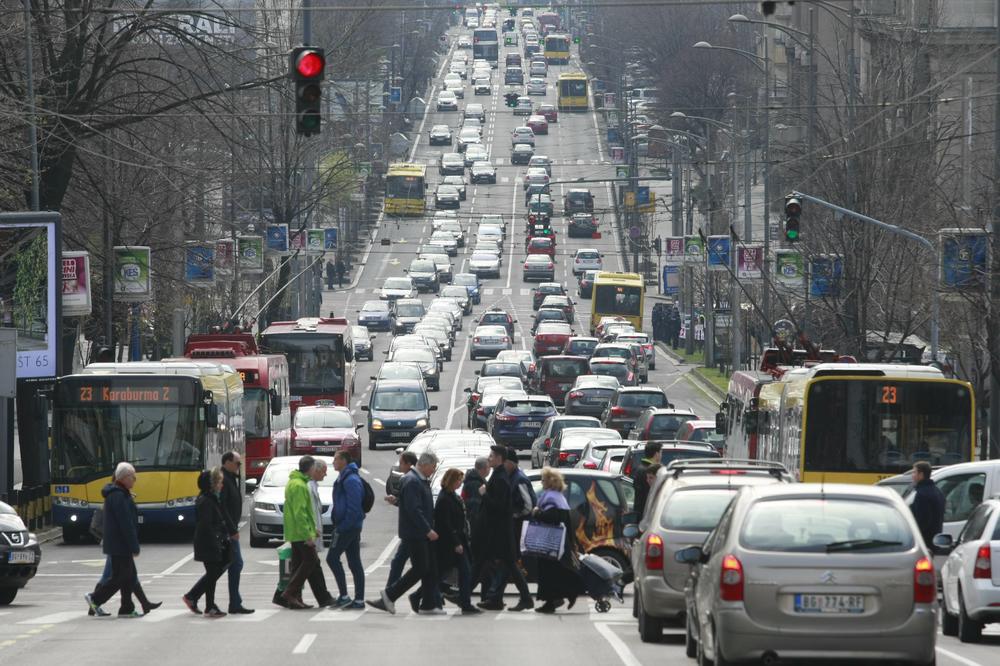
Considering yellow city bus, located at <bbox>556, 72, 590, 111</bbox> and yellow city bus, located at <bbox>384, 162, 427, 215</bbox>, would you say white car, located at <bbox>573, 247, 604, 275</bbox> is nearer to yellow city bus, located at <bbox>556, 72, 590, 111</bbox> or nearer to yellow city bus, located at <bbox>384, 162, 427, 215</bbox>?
yellow city bus, located at <bbox>384, 162, 427, 215</bbox>

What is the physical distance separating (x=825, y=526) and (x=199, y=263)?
38687 millimetres

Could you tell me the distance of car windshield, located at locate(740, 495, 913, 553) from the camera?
42.0 feet

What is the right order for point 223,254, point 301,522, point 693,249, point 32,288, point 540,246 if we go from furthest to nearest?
point 540,246 < point 693,249 < point 223,254 < point 32,288 < point 301,522

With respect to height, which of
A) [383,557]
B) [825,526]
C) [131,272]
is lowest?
[383,557]

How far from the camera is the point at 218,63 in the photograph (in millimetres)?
33938

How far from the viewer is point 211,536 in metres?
19.3

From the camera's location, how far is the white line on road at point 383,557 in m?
26.2

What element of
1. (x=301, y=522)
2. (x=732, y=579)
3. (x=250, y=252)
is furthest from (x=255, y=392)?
(x=732, y=579)

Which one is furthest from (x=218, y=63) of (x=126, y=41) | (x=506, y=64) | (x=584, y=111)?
(x=506, y=64)

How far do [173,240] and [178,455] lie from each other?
77.9 ft

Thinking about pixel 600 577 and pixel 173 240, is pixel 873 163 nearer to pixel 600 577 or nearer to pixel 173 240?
pixel 173 240

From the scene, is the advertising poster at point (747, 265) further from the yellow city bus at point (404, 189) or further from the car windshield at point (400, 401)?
the yellow city bus at point (404, 189)

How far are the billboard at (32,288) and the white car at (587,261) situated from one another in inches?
2846

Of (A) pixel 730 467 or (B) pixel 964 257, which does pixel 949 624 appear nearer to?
(A) pixel 730 467
